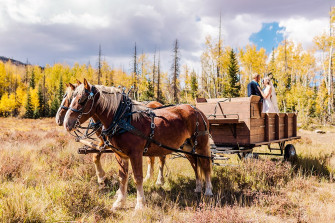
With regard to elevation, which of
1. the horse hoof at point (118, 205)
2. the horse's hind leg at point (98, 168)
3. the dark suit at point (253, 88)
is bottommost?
the horse hoof at point (118, 205)

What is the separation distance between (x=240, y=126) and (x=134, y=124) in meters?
3.06

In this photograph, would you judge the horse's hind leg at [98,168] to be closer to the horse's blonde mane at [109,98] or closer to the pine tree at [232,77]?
the horse's blonde mane at [109,98]

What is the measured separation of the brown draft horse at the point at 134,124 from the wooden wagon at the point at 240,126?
1.38 m

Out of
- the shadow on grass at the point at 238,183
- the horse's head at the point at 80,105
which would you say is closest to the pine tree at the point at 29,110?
the shadow on grass at the point at 238,183

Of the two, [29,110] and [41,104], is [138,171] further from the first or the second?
[41,104]

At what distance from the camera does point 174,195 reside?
15.1 ft

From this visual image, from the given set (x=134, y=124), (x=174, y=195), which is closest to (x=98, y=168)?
(x=174, y=195)

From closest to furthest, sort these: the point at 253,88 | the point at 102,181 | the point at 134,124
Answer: the point at 134,124
the point at 102,181
the point at 253,88

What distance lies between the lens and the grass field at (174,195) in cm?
320

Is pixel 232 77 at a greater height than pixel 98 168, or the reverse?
pixel 232 77

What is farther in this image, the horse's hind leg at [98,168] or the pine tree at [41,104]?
the pine tree at [41,104]

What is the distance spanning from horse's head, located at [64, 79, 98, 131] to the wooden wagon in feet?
10.4

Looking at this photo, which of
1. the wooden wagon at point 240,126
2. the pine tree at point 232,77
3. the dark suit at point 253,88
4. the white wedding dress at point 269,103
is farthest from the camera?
the pine tree at point 232,77

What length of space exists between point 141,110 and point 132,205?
5.64ft
